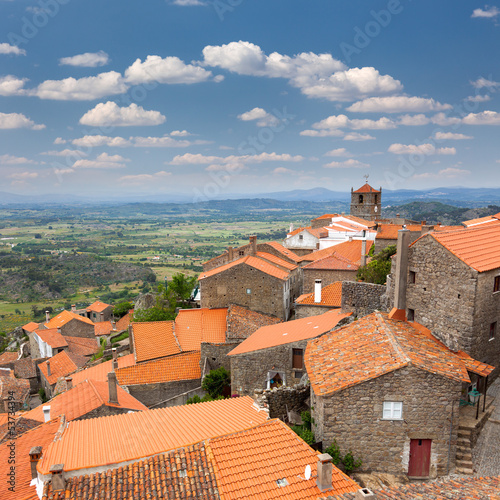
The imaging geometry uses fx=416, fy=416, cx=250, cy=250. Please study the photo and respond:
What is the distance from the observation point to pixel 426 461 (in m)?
12.4

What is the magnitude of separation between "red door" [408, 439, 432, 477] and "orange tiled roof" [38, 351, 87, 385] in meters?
34.3

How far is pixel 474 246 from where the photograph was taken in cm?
1578

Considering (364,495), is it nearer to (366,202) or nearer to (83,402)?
(83,402)

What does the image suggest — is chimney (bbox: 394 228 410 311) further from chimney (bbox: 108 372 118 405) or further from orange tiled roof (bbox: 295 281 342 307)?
chimney (bbox: 108 372 118 405)

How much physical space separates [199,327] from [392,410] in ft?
67.7

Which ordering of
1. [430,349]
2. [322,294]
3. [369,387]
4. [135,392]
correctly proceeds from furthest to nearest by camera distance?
[322,294]
[135,392]
[430,349]
[369,387]

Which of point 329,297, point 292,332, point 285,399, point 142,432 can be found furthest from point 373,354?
point 329,297

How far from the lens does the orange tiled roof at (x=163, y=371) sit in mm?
25812

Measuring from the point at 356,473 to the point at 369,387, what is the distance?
105 inches

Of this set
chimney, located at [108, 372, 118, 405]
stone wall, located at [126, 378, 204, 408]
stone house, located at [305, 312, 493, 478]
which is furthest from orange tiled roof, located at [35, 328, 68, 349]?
stone house, located at [305, 312, 493, 478]

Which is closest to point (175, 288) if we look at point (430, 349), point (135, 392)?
point (135, 392)

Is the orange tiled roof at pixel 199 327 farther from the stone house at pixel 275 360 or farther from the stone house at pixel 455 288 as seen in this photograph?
the stone house at pixel 455 288

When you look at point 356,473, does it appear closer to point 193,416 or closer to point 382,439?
point 382,439

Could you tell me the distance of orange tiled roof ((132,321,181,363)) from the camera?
28.3 meters
